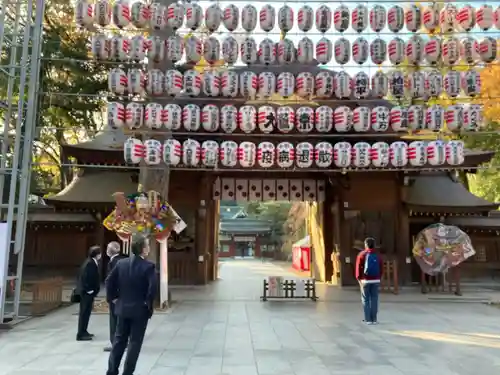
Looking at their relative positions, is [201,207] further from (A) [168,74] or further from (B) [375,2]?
(B) [375,2]

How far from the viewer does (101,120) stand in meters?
21.4

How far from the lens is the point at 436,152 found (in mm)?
10891

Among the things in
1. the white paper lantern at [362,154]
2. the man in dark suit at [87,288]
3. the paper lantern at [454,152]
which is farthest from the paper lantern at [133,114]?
the paper lantern at [454,152]

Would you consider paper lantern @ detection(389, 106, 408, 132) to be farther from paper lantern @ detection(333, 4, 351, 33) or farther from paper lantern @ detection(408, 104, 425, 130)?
paper lantern @ detection(333, 4, 351, 33)

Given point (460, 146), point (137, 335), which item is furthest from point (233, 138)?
point (137, 335)

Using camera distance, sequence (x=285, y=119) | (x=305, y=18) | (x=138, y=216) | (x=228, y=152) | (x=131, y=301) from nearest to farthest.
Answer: (x=131, y=301), (x=138, y=216), (x=305, y=18), (x=228, y=152), (x=285, y=119)

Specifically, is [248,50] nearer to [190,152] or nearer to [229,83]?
[229,83]

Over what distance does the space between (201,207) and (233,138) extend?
3.04m

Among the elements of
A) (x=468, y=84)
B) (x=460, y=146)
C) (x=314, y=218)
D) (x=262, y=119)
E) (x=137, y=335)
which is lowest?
(x=137, y=335)

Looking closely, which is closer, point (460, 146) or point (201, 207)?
point (460, 146)

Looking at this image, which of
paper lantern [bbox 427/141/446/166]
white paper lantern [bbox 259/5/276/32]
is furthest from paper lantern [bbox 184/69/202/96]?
paper lantern [bbox 427/141/446/166]

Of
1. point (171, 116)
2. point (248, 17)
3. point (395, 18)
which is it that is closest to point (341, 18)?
point (395, 18)

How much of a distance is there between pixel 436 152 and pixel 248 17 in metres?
5.87

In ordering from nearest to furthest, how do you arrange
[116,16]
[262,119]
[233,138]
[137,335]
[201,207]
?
[137,335] → [116,16] → [262,119] → [233,138] → [201,207]
